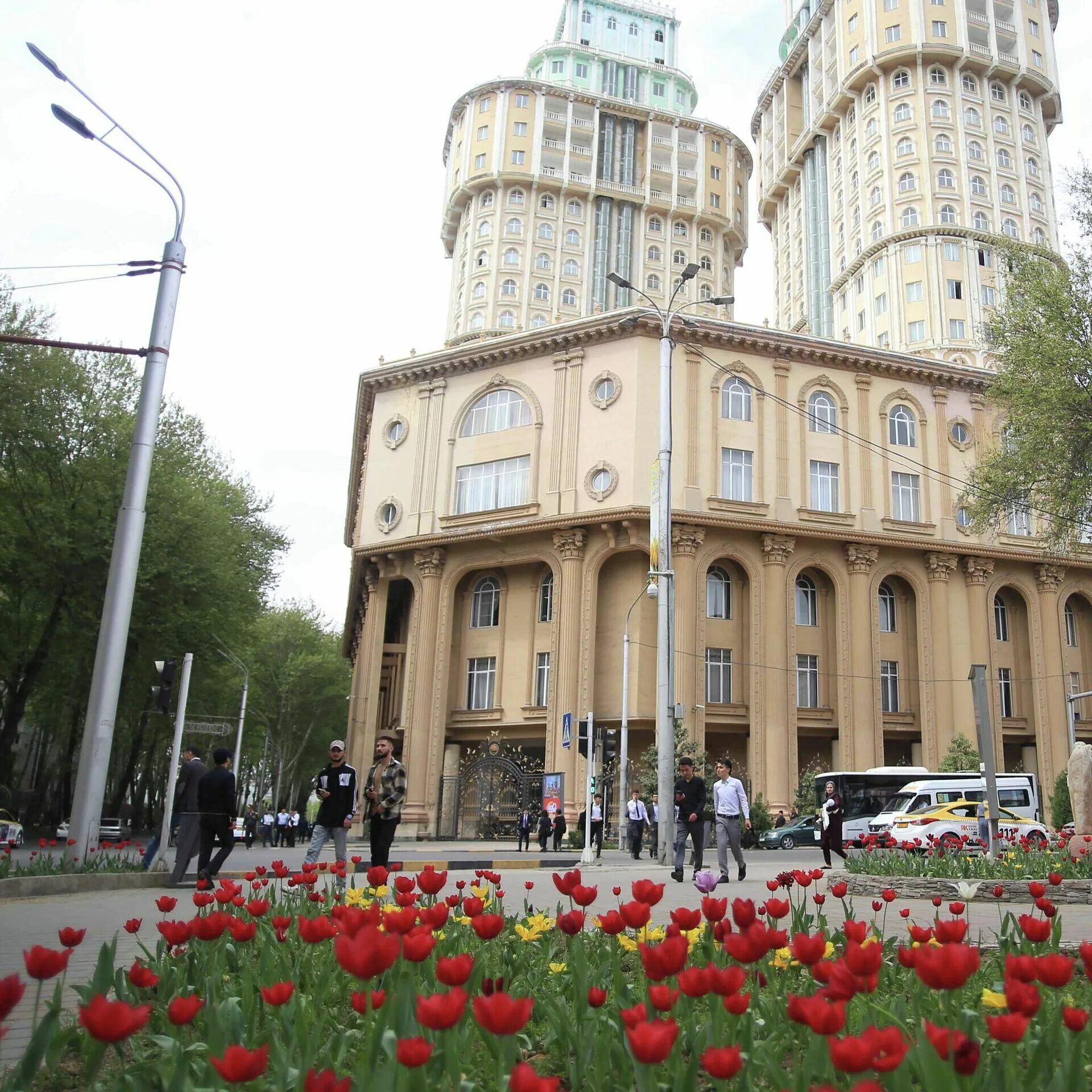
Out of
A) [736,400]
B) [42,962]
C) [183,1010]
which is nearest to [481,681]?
[736,400]

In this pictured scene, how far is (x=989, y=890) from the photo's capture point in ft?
36.1

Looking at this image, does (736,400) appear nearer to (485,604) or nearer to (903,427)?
(903,427)

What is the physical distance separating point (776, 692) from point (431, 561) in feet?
48.6

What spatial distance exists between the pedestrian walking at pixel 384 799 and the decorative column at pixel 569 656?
25.9 m

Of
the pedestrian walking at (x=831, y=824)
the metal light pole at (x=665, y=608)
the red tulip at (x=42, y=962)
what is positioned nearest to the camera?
the red tulip at (x=42, y=962)

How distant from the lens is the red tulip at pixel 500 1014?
1.84 m

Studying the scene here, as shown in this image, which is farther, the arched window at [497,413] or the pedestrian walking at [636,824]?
the arched window at [497,413]

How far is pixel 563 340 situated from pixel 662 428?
19.9 metres

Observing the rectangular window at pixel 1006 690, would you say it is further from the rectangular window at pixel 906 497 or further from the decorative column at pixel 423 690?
the decorative column at pixel 423 690

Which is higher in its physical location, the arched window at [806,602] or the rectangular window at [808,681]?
the arched window at [806,602]

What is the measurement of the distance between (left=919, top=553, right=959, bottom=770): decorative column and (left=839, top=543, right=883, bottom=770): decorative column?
229 cm

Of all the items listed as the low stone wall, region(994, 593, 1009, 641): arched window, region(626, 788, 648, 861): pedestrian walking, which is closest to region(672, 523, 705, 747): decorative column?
region(626, 788, 648, 861): pedestrian walking

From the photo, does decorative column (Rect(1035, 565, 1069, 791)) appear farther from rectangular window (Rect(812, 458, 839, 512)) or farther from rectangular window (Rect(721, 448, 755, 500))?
rectangular window (Rect(721, 448, 755, 500))

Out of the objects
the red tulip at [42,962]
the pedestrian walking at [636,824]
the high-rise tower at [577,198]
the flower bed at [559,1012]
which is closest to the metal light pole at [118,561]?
the flower bed at [559,1012]
